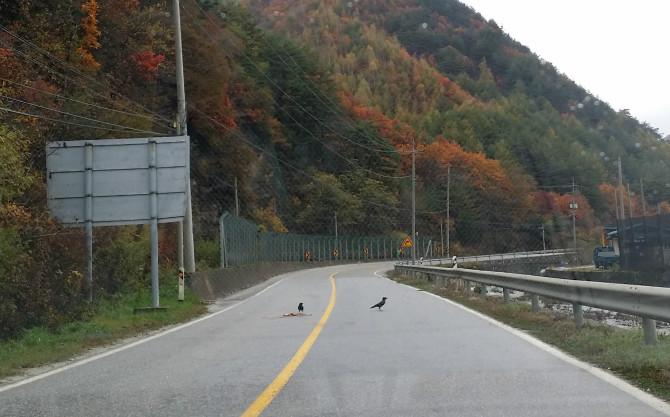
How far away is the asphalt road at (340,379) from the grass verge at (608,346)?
35cm

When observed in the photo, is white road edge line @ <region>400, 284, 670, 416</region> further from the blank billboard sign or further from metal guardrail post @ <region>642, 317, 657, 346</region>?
the blank billboard sign

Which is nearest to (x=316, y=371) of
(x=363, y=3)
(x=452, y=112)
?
(x=452, y=112)

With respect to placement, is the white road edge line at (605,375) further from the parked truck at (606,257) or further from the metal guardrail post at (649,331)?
the parked truck at (606,257)

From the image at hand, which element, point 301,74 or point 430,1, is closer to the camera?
point 301,74

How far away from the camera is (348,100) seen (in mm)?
107688

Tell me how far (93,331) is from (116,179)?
635 centimetres

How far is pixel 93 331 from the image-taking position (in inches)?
581

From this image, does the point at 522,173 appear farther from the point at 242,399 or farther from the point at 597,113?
the point at 242,399

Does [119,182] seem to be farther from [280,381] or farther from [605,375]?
[605,375]

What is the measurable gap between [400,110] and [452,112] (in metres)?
10.9

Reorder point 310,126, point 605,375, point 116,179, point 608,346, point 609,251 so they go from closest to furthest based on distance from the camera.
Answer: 1. point 605,375
2. point 608,346
3. point 116,179
4. point 609,251
5. point 310,126

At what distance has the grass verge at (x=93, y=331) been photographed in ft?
36.9

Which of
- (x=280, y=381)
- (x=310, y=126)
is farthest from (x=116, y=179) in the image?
(x=310, y=126)

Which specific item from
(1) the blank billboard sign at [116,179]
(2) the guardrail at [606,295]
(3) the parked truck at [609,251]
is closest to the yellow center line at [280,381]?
(2) the guardrail at [606,295]
